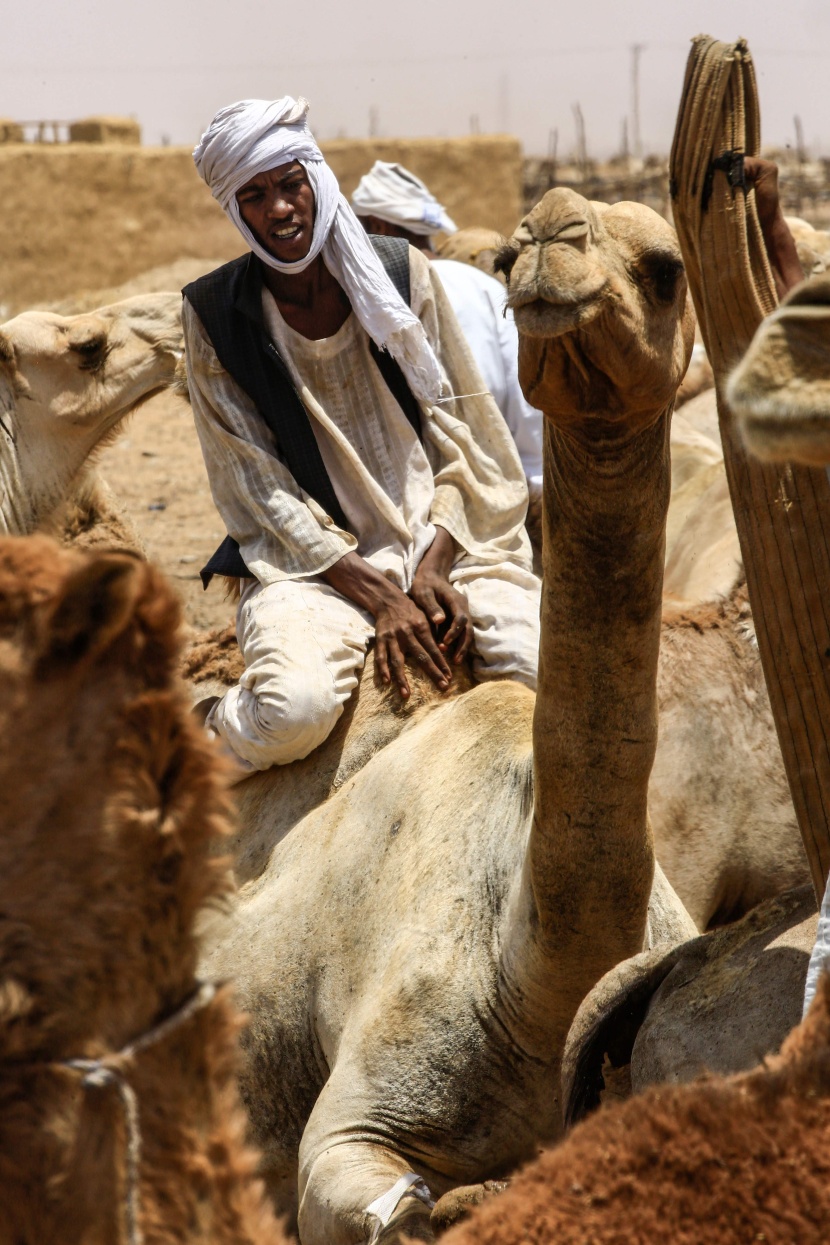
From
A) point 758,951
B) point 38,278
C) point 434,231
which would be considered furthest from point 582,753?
point 38,278

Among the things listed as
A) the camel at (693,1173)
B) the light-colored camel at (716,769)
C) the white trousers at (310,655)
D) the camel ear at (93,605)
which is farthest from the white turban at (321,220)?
the camel at (693,1173)

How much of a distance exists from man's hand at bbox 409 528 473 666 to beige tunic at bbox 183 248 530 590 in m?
0.06

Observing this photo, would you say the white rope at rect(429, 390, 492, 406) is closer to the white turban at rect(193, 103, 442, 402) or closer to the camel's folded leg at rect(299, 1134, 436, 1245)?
the white turban at rect(193, 103, 442, 402)

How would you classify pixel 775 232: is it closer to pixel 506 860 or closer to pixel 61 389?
pixel 506 860

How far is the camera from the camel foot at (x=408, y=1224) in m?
2.63

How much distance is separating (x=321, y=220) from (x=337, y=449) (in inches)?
24.5

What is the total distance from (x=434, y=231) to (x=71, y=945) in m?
7.58

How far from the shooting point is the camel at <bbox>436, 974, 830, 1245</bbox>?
1.18 m

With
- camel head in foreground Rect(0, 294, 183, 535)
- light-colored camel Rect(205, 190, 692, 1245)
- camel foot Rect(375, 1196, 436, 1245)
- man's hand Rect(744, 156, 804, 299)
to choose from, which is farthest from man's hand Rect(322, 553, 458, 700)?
camel head in foreground Rect(0, 294, 183, 535)

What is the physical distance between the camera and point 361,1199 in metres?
2.74

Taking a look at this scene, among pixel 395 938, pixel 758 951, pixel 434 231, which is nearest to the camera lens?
pixel 758 951

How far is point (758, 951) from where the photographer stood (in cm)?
239

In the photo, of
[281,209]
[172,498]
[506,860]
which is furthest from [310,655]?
[172,498]

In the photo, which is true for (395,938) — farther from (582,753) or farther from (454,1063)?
(582,753)
